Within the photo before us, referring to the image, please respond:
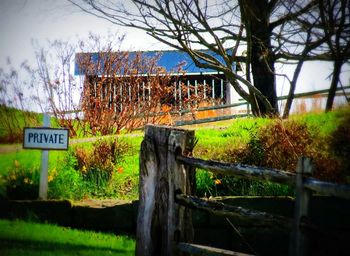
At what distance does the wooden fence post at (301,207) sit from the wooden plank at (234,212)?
0.08m

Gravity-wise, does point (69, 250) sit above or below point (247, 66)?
below

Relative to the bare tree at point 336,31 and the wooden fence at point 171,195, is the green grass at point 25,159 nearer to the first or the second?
the wooden fence at point 171,195

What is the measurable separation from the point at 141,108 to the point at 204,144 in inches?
150

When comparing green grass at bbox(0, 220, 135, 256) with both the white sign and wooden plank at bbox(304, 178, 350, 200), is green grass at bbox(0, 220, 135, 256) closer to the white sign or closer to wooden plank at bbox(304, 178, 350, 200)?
the white sign

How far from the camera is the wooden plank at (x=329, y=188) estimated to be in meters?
1.98

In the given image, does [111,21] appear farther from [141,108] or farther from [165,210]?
[165,210]

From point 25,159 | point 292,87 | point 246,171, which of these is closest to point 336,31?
point 292,87

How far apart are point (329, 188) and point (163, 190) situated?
140 centimetres

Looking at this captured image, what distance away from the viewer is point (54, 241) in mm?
4055

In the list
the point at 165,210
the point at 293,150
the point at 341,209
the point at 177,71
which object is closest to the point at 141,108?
the point at 177,71

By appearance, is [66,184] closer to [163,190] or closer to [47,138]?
[47,138]

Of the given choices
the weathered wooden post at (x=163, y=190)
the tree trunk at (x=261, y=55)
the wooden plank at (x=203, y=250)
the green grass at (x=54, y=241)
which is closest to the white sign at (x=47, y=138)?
the green grass at (x=54, y=241)

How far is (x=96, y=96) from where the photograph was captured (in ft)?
32.6

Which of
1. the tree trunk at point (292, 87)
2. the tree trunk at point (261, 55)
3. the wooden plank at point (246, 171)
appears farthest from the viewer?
the tree trunk at point (261, 55)
